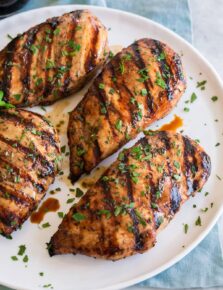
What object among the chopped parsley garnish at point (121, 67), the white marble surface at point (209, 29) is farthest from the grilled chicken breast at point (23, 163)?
the white marble surface at point (209, 29)

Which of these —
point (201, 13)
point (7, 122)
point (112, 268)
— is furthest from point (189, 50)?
point (112, 268)

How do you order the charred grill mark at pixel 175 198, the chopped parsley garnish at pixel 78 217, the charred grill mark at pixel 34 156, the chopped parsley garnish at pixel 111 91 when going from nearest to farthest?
the chopped parsley garnish at pixel 78 217 → the charred grill mark at pixel 175 198 → the charred grill mark at pixel 34 156 → the chopped parsley garnish at pixel 111 91

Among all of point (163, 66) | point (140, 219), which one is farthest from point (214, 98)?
point (140, 219)

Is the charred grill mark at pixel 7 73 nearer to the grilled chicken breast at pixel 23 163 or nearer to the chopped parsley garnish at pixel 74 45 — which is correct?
the grilled chicken breast at pixel 23 163

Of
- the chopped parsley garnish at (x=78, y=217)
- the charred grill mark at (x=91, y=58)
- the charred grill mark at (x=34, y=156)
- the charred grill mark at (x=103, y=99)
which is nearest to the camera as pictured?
the chopped parsley garnish at (x=78, y=217)

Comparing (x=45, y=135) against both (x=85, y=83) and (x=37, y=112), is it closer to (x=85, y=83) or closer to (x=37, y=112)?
(x=37, y=112)

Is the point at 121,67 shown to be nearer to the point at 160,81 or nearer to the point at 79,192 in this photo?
the point at 160,81
